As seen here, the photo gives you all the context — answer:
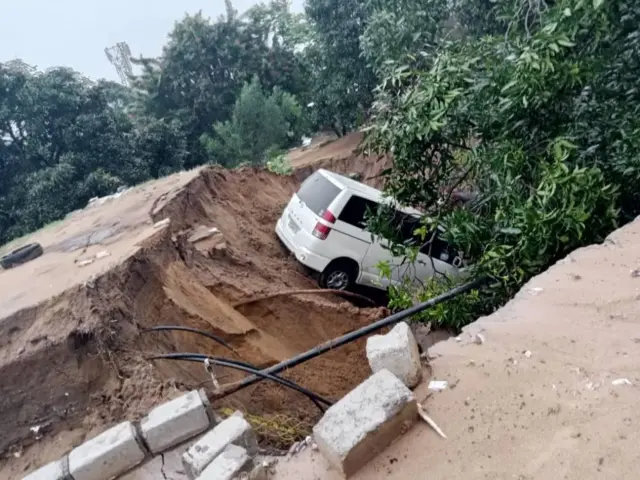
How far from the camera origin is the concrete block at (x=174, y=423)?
137 inches

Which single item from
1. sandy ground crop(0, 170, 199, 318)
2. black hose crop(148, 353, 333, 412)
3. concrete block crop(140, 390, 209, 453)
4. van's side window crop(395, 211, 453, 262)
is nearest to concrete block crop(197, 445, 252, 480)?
concrete block crop(140, 390, 209, 453)

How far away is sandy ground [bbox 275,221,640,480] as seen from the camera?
8.42 ft

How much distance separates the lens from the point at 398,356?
125 inches

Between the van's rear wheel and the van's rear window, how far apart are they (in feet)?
2.85

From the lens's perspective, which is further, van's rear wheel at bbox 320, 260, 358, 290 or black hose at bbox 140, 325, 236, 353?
van's rear wheel at bbox 320, 260, 358, 290

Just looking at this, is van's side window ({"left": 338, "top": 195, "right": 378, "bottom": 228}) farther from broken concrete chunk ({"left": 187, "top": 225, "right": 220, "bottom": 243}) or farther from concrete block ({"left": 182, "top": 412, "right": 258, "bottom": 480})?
concrete block ({"left": 182, "top": 412, "right": 258, "bottom": 480})

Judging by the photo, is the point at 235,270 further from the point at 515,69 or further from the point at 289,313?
the point at 515,69

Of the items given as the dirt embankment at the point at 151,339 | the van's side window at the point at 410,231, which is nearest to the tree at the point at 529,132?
the van's side window at the point at 410,231

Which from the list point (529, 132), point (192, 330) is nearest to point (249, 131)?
point (529, 132)

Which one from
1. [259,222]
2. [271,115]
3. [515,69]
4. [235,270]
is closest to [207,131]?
[271,115]

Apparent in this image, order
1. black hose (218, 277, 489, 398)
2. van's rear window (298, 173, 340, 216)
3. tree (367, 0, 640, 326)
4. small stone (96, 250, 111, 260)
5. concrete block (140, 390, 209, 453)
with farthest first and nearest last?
van's rear window (298, 173, 340, 216) < small stone (96, 250, 111, 260) < tree (367, 0, 640, 326) < black hose (218, 277, 489, 398) < concrete block (140, 390, 209, 453)

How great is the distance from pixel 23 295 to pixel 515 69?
16.8ft

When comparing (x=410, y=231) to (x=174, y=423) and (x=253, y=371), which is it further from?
(x=174, y=423)

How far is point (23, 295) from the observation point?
17.1ft
